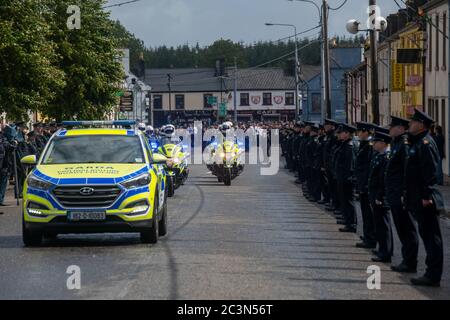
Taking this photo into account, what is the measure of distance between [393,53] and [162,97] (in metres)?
100

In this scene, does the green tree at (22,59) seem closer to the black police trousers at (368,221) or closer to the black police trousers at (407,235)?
the black police trousers at (368,221)

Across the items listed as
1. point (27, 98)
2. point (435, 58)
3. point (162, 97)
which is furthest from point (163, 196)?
point (162, 97)

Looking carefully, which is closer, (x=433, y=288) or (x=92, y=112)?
(x=433, y=288)

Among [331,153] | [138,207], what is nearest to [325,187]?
[331,153]

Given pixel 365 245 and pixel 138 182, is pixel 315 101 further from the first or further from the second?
pixel 138 182

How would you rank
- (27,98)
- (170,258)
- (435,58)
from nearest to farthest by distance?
1. (170,258)
2. (27,98)
3. (435,58)

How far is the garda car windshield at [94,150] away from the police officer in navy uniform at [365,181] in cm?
315

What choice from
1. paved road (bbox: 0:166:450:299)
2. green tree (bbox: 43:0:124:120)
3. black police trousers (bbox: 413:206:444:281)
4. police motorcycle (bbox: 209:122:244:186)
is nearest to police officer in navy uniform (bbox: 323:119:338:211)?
paved road (bbox: 0:166:450:299)

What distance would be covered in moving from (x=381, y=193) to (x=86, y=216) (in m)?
4.02

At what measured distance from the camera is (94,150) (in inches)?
696

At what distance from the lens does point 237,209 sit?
25.1 metres

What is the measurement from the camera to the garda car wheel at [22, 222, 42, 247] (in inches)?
647

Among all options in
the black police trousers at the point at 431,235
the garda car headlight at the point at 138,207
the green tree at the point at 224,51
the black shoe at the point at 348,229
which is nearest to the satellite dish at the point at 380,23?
the black shoe at the point at 348,229
